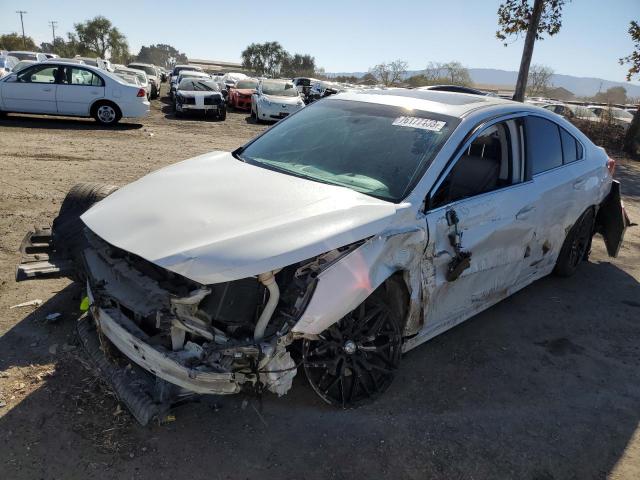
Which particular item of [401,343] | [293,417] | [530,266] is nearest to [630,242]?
[530,266]

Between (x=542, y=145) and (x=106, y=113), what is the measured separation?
12.1 meters

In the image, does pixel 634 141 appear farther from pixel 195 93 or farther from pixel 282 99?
pixel 195 93

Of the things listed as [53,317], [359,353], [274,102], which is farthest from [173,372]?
[274,102]

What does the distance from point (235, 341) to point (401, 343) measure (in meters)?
1.11

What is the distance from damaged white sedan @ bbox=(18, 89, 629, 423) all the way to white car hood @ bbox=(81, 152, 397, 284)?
0.01 metres

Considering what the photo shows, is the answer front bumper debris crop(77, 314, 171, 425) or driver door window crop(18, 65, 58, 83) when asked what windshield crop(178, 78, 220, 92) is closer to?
driver door window crop(18, 65, 58, 83)

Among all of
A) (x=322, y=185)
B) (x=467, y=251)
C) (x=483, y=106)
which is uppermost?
(x=483, y=106)

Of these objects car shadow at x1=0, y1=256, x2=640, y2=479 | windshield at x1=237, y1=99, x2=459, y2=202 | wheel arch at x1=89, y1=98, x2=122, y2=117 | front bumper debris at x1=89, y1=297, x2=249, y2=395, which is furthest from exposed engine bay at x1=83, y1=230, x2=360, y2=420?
wheel arch at x1=89, y1=98, x2=122, y2=117

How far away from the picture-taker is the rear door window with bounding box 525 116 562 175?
4.12 metres

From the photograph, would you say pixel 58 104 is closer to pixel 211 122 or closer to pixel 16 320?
pixel 211 122

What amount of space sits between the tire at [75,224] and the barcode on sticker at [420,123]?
7.62 feet

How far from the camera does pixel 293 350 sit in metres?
2.89

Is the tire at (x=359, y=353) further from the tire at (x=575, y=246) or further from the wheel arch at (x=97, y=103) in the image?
the wheel arch at (x=97, y=103)

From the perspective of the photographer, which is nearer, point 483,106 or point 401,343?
point 401,343
